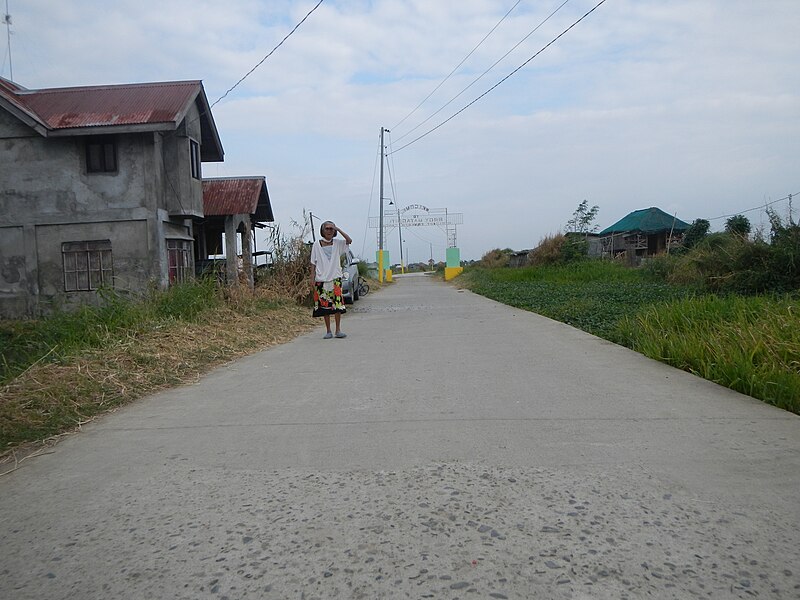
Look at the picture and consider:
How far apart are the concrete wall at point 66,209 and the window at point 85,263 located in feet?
0.49

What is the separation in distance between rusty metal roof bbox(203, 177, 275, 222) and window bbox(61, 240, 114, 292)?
4475mm

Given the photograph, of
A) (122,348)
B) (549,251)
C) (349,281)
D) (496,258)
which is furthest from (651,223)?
(122,348)

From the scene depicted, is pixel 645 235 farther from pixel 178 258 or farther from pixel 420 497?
pixel 420 497

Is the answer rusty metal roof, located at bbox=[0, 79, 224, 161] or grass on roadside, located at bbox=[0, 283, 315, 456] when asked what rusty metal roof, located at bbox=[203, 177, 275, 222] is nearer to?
rusty metal roof, located at bbox=[0, 79, 224, 161]

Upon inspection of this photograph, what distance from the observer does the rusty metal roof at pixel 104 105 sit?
15.2m

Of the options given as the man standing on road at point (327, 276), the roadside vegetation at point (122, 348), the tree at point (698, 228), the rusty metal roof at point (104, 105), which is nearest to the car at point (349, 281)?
the roadside vegetation at point (122, 348)

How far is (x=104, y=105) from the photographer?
16312mm

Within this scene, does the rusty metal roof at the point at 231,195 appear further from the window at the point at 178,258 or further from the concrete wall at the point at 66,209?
the concrete wall at the point at 66,209

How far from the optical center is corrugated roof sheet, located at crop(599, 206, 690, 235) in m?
34.5

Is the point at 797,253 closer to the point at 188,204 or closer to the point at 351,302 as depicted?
the point at 351,302

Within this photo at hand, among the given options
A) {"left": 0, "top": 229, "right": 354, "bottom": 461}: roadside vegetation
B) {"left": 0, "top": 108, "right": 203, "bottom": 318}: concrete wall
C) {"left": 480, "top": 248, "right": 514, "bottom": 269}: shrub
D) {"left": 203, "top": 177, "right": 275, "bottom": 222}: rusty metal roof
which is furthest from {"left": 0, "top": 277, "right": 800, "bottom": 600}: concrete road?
{"left": 480, "top": 248, "right": 514, "bottom": 269}: shrub

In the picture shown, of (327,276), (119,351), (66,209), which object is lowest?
(119,351)

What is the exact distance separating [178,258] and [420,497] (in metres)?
15.9

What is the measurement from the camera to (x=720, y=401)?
5172 millimetres
